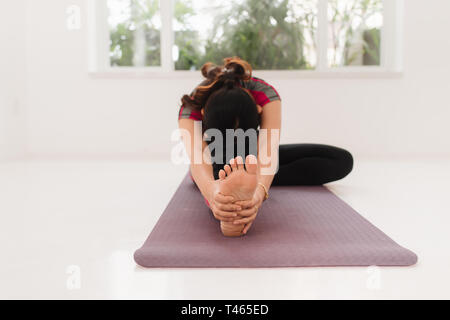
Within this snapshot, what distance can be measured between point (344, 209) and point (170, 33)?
8.76 feet

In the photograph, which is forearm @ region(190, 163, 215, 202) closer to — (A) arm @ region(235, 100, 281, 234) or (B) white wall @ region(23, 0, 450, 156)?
(A) arm @ region(235, 100, 281, 234)

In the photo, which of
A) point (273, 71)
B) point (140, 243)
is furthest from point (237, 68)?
point (273, 71)

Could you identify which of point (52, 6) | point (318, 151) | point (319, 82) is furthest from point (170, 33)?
point (318, 151)

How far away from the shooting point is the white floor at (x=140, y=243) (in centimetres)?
97

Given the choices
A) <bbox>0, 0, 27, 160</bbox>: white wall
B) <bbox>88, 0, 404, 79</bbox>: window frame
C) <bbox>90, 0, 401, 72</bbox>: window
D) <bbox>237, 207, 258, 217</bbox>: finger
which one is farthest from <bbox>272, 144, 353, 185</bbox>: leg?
<bbox>0, 0, 27, 160</bbox>: white wall

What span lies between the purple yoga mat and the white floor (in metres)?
0.03

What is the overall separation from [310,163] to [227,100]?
2.75 ft

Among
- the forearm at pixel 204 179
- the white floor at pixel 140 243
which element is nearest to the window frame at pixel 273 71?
the white floor at pixel 140 243

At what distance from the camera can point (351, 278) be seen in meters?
1.03

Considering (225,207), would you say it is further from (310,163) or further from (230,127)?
(310,163)

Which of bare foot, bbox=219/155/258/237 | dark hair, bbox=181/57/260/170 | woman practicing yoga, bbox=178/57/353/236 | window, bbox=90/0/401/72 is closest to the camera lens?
bare foot, bbox=219/155/258/237

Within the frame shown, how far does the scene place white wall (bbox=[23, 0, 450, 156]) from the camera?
3.61m

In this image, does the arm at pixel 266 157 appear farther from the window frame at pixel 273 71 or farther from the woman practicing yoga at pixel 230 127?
the window frame at pixel 273 71
